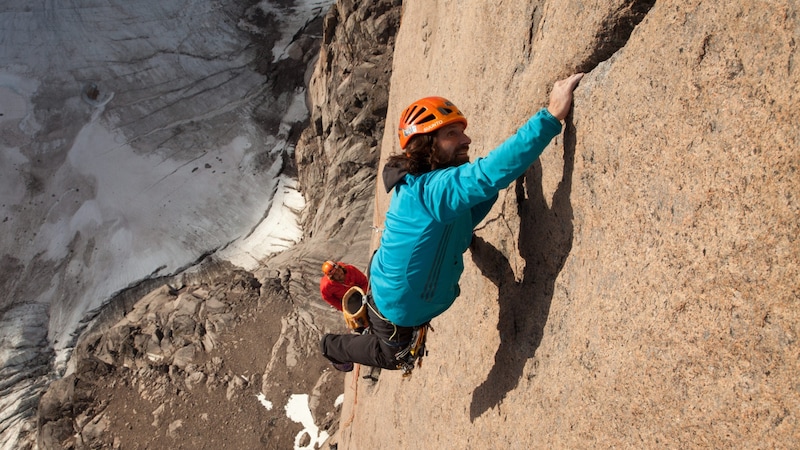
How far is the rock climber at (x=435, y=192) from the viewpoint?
365cm

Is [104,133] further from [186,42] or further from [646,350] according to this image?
[646,350]

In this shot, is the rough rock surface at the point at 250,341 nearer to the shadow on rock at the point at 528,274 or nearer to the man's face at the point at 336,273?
the man's face at the point at 336,273

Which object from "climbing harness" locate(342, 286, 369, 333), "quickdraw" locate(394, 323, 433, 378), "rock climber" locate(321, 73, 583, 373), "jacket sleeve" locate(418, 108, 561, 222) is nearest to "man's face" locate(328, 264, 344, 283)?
"climbing harness" locate(342, 286, 369, 333)

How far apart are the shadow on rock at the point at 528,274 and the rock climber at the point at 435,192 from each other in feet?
1.31

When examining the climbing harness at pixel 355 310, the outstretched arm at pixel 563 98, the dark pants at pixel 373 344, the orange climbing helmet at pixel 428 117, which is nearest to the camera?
the outstretched arm at pixel 563 98

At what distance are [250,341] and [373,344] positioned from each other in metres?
10.1

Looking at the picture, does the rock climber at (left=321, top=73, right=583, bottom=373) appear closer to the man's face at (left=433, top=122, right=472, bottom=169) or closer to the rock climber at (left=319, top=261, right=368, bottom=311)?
the man's face at (left=433, top=122, right=472, bottom=169)

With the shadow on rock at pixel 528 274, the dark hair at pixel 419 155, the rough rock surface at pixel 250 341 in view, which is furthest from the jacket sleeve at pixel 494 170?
the rough rock surface at pixel 250 341

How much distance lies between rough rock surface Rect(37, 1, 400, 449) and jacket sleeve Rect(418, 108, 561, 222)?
10.2 metres

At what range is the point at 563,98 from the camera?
4.11 meters

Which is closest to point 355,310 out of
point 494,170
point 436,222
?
point 436,222

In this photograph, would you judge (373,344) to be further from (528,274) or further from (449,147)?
(449,147)

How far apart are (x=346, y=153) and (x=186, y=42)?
13.0 m

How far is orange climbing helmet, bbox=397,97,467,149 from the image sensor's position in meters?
4.19
